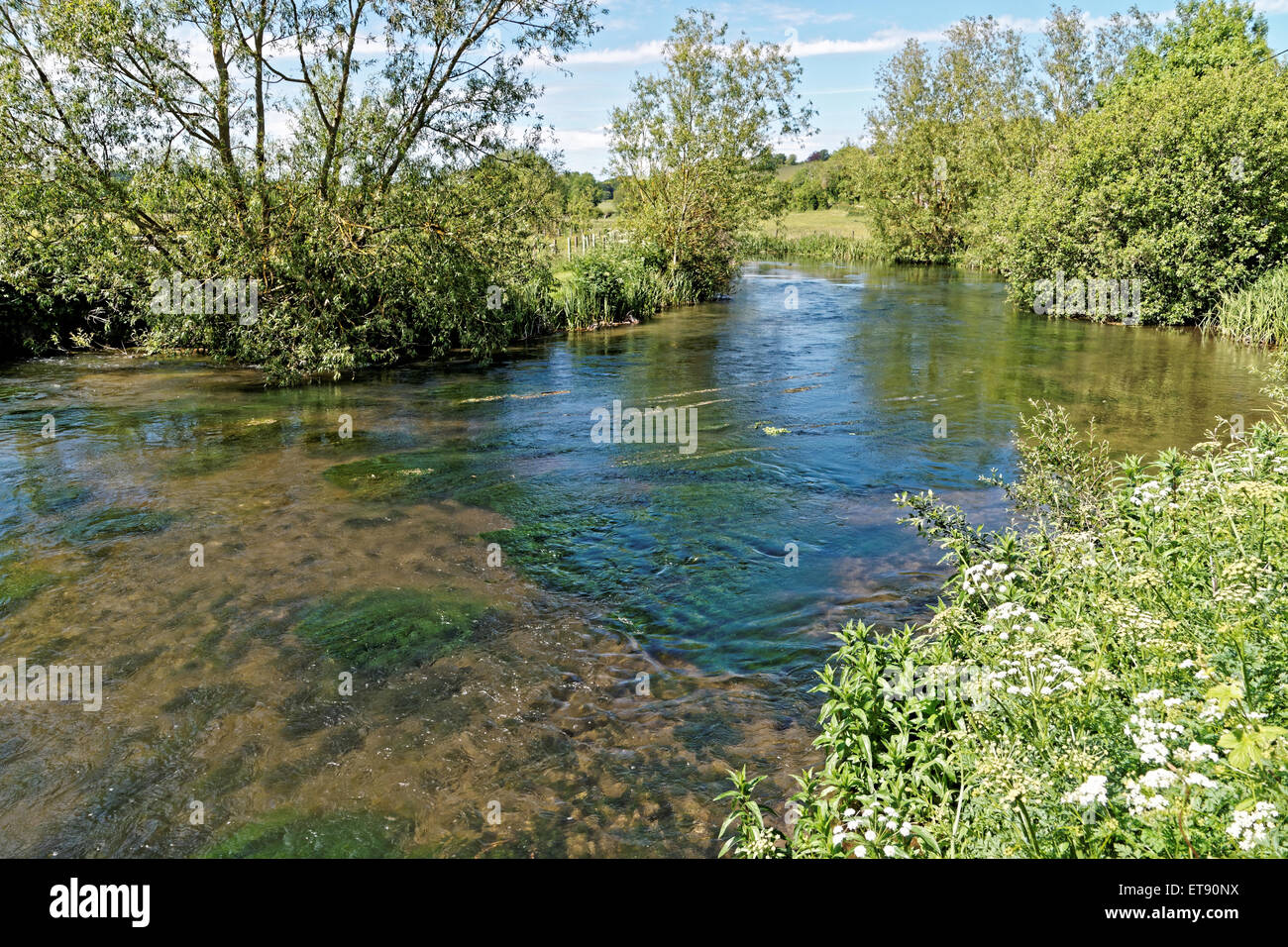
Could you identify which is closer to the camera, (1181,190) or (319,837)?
(319,837)

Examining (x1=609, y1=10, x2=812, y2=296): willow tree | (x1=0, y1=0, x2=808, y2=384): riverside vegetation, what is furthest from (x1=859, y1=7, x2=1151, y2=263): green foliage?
(x1=0, y1=0, x2=808, y2=384): riverside vegetation

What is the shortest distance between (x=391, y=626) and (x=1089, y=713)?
5564 millimetres

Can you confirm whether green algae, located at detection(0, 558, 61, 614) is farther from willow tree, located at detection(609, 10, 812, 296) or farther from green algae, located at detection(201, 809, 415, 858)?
willow tree, located at detection(609, 10, 812, 296)

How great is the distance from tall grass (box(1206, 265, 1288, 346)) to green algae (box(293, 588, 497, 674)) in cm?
2047

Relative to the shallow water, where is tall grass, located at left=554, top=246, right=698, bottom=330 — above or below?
above

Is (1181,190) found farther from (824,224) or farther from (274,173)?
(824,224)

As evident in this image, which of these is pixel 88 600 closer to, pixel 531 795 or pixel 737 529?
pixel 531 795

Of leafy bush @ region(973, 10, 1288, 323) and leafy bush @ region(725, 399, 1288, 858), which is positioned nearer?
leafy bush @ region(725, 399, 1288, 858)

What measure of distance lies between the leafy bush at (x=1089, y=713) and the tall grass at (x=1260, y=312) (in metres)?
18.1

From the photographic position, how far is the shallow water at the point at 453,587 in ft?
17.3

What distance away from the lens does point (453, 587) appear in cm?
834

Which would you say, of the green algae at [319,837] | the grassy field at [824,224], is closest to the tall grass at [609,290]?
the green algae at [319,837]

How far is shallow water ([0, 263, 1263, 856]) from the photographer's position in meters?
5.29

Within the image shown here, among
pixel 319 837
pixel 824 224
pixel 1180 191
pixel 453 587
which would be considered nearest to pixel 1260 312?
pixel 1180 191
